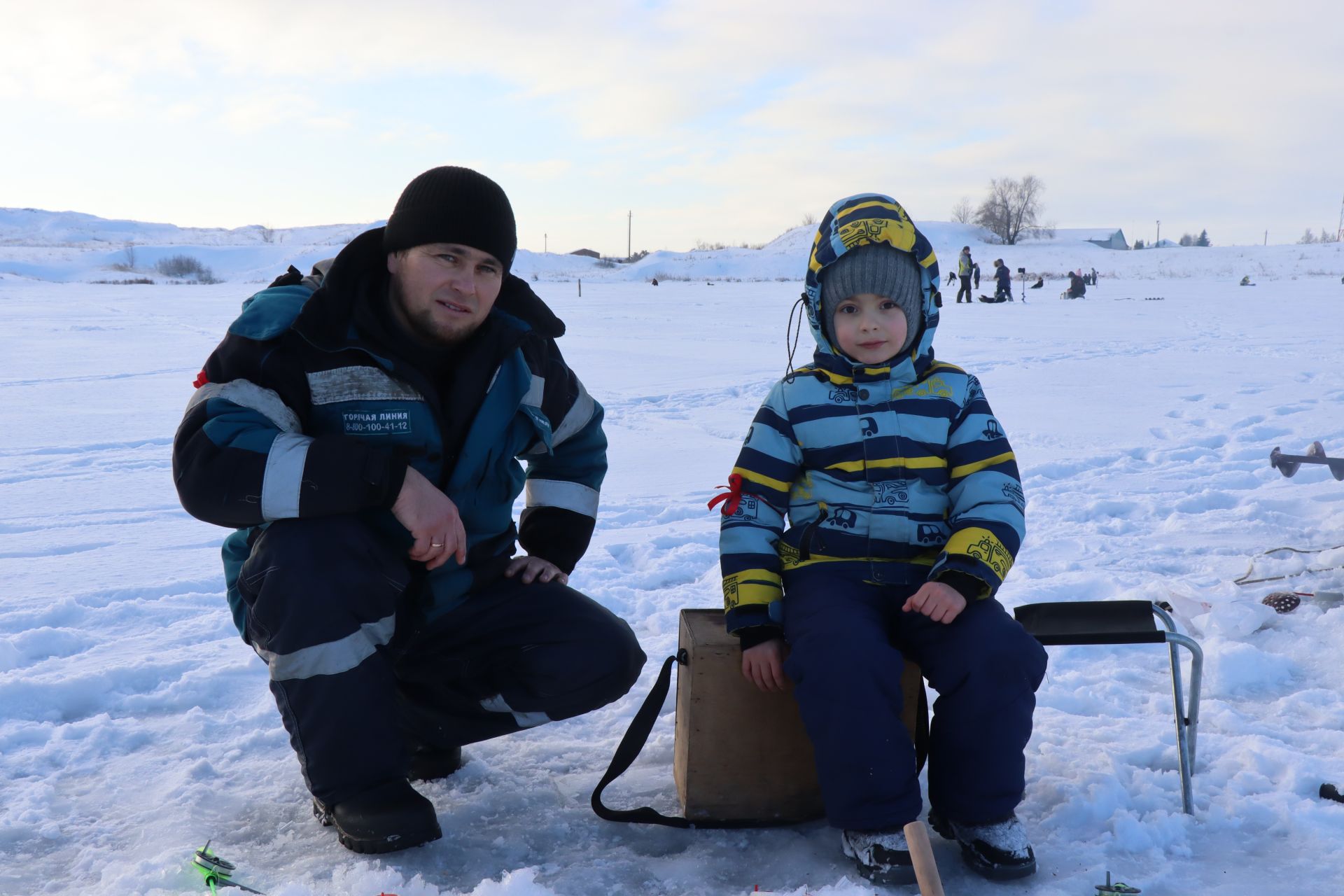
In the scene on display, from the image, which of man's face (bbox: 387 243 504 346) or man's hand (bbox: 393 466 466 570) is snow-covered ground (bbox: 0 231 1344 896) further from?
man's face (bbox: 387 243 504 346)

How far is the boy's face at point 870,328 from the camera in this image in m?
2.28

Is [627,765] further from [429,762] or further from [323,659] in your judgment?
[323,659]

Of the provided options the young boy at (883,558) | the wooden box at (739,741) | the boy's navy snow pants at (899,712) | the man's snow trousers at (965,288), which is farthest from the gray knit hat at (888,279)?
the man's snow trousers at (965,288)

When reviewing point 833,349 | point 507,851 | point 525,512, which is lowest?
point 507,851

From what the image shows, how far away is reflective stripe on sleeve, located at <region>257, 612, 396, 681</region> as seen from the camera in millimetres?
1873

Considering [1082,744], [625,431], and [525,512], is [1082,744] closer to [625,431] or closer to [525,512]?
[525,512]

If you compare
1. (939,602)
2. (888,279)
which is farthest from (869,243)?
(939,602)

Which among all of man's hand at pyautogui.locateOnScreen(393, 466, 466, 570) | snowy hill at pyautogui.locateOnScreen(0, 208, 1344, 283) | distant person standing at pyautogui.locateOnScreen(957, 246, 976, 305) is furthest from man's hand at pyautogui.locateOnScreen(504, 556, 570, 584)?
snowy hill at pyautogui.locateOnScreen(0, 208, 1344, 283)

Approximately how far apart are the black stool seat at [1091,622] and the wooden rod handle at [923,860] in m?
0.65

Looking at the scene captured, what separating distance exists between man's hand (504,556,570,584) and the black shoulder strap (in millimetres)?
356

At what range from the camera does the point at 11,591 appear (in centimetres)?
341

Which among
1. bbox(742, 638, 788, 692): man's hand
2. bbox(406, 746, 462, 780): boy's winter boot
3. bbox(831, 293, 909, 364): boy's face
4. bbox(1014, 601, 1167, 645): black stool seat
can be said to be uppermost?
bbox(831, 293, 909, 364): boy's face

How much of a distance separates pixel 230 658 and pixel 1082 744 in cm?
239

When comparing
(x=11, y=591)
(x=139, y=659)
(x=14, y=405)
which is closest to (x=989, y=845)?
(x=139, y=659)
